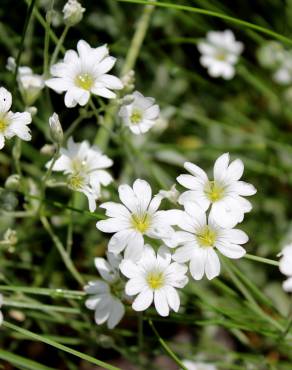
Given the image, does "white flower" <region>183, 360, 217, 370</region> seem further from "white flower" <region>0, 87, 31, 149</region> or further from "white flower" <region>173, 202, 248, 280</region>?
"white flower" <region>0, 87, 31, 149</region>

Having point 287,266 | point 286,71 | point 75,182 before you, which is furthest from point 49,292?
point 286,71

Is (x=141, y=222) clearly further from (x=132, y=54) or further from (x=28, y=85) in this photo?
(x=132, y=54)

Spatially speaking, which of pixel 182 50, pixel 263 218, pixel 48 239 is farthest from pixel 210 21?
pixel 48 239

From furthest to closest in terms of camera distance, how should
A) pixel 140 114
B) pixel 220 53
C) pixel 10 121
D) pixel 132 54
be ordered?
pixel 220 53 < pixel 132 54 < pixel 140 114 < pixel 10 121

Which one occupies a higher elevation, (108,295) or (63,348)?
(108,295)

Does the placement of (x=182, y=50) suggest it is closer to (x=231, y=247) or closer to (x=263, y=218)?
(x=263, y=218)

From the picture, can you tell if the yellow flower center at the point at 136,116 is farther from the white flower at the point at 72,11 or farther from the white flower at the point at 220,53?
the white flower at the point at 220,53
